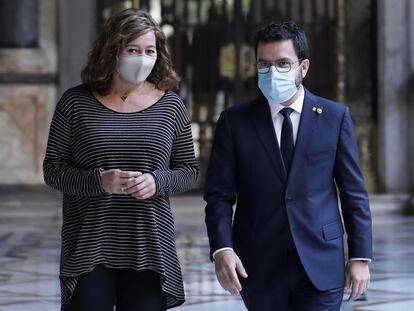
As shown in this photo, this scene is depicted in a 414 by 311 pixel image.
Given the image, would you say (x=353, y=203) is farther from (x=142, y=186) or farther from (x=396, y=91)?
(x=396, y=91)

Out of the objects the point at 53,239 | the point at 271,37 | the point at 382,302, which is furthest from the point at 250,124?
the point at 53,239

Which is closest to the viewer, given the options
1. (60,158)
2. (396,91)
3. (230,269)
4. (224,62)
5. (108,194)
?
(230,269)

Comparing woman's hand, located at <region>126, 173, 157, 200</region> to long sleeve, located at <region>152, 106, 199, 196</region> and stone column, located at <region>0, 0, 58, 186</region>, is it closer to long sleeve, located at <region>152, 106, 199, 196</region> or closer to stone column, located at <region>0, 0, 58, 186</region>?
long sleeve, located at <region>152, 106, 199, 196</region>

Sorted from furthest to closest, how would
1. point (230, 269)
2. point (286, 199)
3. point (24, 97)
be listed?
point (24, 97) → point (286, 199) → point (230, 269)

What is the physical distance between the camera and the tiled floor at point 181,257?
6945mm

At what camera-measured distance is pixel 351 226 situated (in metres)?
3.75

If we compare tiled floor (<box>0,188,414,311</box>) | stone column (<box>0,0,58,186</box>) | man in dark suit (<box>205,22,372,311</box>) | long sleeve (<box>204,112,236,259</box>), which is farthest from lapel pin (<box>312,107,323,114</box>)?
stone column (<box>0,0,58,186</box>)

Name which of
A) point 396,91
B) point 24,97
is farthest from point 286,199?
point 396,91

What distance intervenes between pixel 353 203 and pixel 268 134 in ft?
1.23

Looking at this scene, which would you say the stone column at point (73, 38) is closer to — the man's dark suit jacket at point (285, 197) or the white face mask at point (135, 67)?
the white face mask at point (135, 67)

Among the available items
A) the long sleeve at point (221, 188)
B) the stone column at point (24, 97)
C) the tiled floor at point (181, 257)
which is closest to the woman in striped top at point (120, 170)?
the long sleeve at point (221, 188)

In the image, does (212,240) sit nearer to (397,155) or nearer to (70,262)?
(70,262)

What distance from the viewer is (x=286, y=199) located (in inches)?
147

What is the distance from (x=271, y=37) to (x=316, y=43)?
951cm
